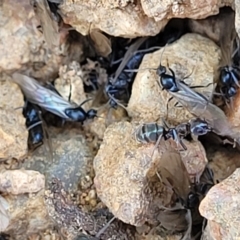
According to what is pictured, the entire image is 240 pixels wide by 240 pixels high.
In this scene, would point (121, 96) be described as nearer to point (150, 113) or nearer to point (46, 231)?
point (150, 113)

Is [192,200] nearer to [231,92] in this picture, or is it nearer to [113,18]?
[231,92]

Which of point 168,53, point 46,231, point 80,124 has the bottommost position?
point 46,231

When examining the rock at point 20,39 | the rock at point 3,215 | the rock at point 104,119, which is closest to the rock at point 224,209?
the rock at point 104,119

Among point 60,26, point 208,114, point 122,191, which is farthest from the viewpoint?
point 60,26

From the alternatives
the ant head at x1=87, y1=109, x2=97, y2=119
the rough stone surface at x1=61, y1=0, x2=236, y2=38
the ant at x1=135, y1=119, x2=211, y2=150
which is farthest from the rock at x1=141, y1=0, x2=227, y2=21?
the ant head at x1=87, y1=109, x2=97, y2=119

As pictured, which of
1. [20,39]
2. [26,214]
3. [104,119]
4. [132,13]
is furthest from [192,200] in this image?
[20,39]

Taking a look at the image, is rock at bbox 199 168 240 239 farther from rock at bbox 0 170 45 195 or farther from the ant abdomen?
rock at bbox 0 170 45 195

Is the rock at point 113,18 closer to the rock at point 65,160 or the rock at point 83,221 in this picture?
the rock at point 65,160

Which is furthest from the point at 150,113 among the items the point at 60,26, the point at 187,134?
the point at 60,26
